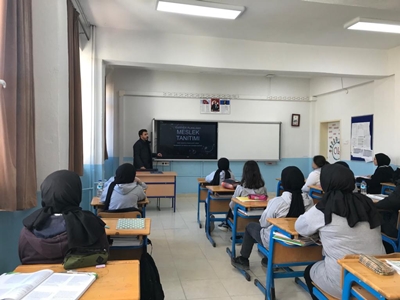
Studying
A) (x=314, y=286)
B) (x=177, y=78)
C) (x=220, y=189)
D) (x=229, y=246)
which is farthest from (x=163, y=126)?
(x=314, y=286)

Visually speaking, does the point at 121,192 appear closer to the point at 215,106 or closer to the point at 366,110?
the point at 215,106

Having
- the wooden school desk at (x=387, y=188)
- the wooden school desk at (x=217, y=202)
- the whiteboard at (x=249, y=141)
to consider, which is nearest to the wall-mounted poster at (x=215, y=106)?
the whiteboard at (x=249, y=141)

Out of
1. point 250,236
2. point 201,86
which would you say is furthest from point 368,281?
point 201,86

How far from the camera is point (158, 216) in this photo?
220 inches

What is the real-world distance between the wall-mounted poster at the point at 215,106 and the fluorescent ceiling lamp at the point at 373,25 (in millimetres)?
3779

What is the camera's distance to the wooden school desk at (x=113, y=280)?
1.30 m

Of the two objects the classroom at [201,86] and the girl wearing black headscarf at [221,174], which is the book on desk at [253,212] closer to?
the classroom at [201,86]

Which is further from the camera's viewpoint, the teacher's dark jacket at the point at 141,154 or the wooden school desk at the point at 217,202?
the teacher's dark jacket at the point at 141,154

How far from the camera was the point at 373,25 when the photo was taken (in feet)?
13.6

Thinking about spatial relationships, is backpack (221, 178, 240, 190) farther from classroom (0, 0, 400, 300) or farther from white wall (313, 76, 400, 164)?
white wall (313, 76, 400, 164)

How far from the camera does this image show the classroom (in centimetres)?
267

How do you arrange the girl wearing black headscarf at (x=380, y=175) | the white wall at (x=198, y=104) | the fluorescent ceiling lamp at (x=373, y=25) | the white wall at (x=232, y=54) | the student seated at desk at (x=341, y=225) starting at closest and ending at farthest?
1. the student seated at desk at (x=341, y=225)
2. the fluorescent ceiling lamp at (x=373, y=25)
3. the white wall at (x=232, y=54)
4. the girl wearing black headscarf at (x=380, y=175)
5. the white wall at (x=198, y=104)

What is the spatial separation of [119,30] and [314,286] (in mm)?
4373

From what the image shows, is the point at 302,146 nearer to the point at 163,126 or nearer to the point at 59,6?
the point at 163,126
